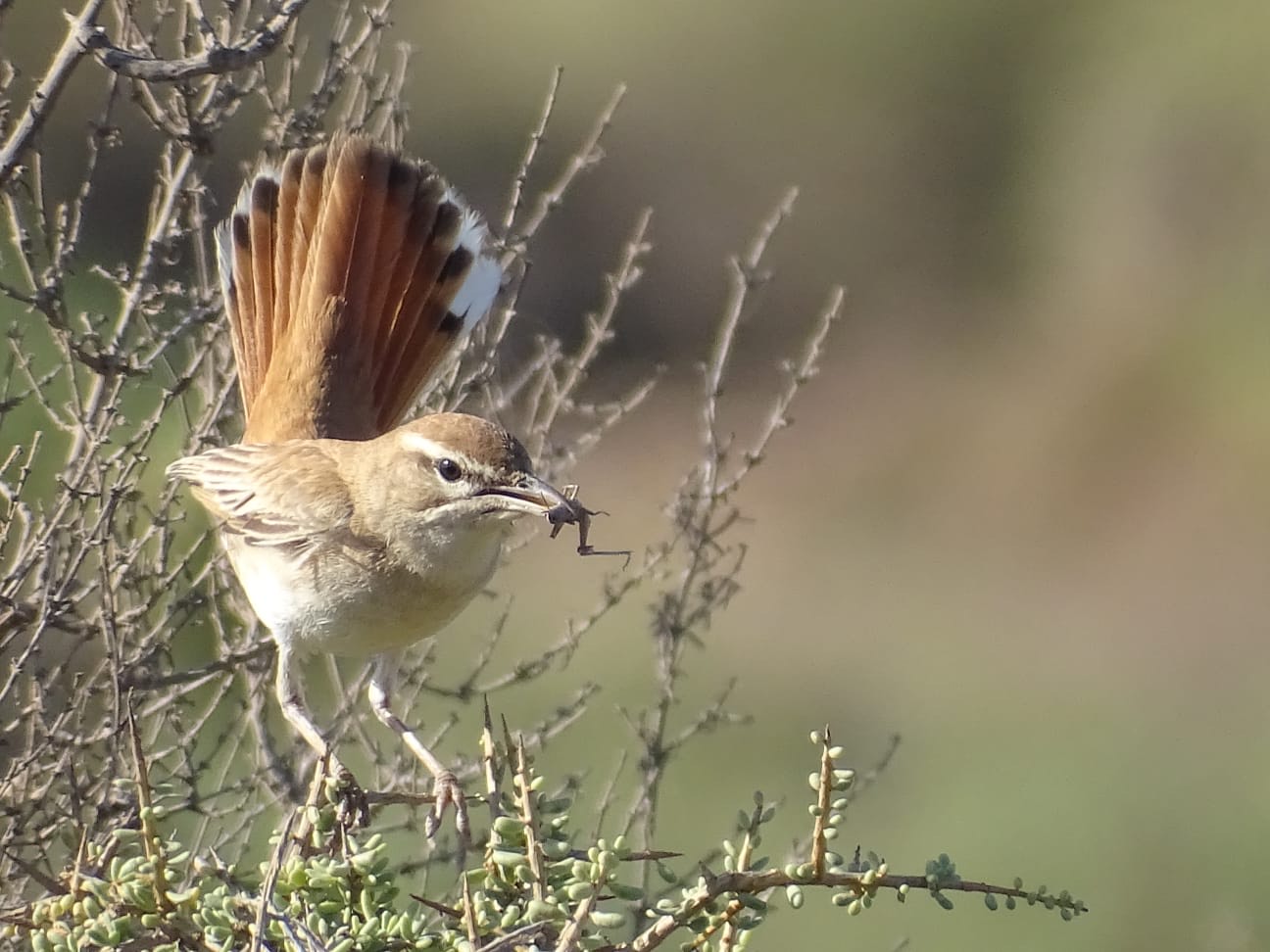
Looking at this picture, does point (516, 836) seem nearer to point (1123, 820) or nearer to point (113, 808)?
point (113, 808)

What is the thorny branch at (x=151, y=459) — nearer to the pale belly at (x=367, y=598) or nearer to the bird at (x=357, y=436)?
the bird at (x=357, y=436)

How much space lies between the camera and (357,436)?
4.68m

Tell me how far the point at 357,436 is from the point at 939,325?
13.6 m

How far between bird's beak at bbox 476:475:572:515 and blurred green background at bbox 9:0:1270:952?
8.00 meters

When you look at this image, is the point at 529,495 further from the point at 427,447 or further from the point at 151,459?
the point at 151,459

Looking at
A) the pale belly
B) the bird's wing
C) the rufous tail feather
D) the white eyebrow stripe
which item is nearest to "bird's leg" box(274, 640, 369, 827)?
the pale belly

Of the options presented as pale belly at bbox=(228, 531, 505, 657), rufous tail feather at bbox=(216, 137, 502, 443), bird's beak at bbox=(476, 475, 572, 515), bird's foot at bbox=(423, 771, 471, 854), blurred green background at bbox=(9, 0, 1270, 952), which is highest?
blurred green background at bbox=(9, 0, 1270, 952)

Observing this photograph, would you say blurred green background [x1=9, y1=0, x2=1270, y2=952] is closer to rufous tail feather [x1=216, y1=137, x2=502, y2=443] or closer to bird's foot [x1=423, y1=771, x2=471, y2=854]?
rufous tail feather [x1=216, y1=137, x2=502, y2=443]

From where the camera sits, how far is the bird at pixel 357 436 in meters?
3.70

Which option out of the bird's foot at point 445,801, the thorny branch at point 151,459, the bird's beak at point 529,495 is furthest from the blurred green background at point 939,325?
the bird's beak at point 529,495

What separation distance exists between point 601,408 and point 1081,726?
7584mm

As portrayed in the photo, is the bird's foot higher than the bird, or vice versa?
the bird

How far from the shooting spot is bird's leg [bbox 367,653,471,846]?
349 centimetres

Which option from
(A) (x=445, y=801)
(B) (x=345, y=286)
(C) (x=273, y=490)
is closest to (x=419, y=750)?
(A) (x=445, y=801)
